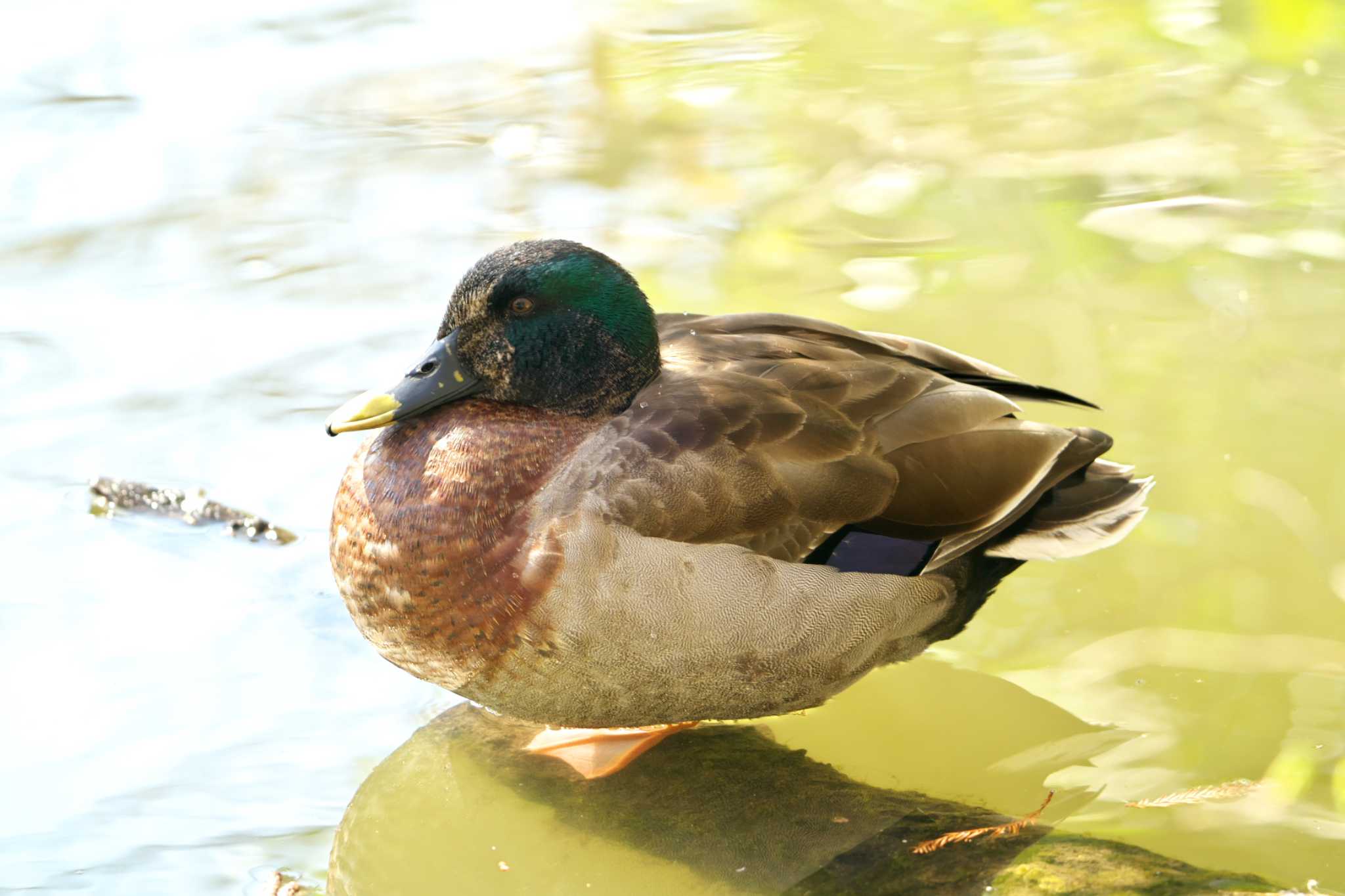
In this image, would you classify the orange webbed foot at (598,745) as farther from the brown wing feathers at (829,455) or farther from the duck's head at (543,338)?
the duck's head at (543,338)

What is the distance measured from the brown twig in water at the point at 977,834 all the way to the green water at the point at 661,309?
0.22 ft

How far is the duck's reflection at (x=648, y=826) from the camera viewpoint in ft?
10.6

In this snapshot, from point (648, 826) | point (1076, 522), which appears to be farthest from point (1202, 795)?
point (648, 826)

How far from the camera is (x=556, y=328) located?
3543 mm

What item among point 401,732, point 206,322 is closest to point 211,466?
point 206,322

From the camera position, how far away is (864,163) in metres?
6.41

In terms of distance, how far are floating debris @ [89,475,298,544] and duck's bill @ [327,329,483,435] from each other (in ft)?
3.14

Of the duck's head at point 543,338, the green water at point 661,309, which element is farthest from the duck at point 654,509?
the green water at point 661,309

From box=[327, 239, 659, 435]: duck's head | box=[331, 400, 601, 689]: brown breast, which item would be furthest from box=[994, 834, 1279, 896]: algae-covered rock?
box=[327, 239, 659, 435]: duck's head

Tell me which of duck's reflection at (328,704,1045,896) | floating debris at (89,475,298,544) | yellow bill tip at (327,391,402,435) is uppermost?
yellow bill tip at (327,391,402,435)

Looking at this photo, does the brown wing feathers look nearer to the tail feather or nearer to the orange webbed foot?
the tail feather

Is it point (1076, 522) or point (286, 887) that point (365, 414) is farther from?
point (1076, 522)

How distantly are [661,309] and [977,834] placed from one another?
2.63 metres

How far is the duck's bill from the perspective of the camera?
346cm
